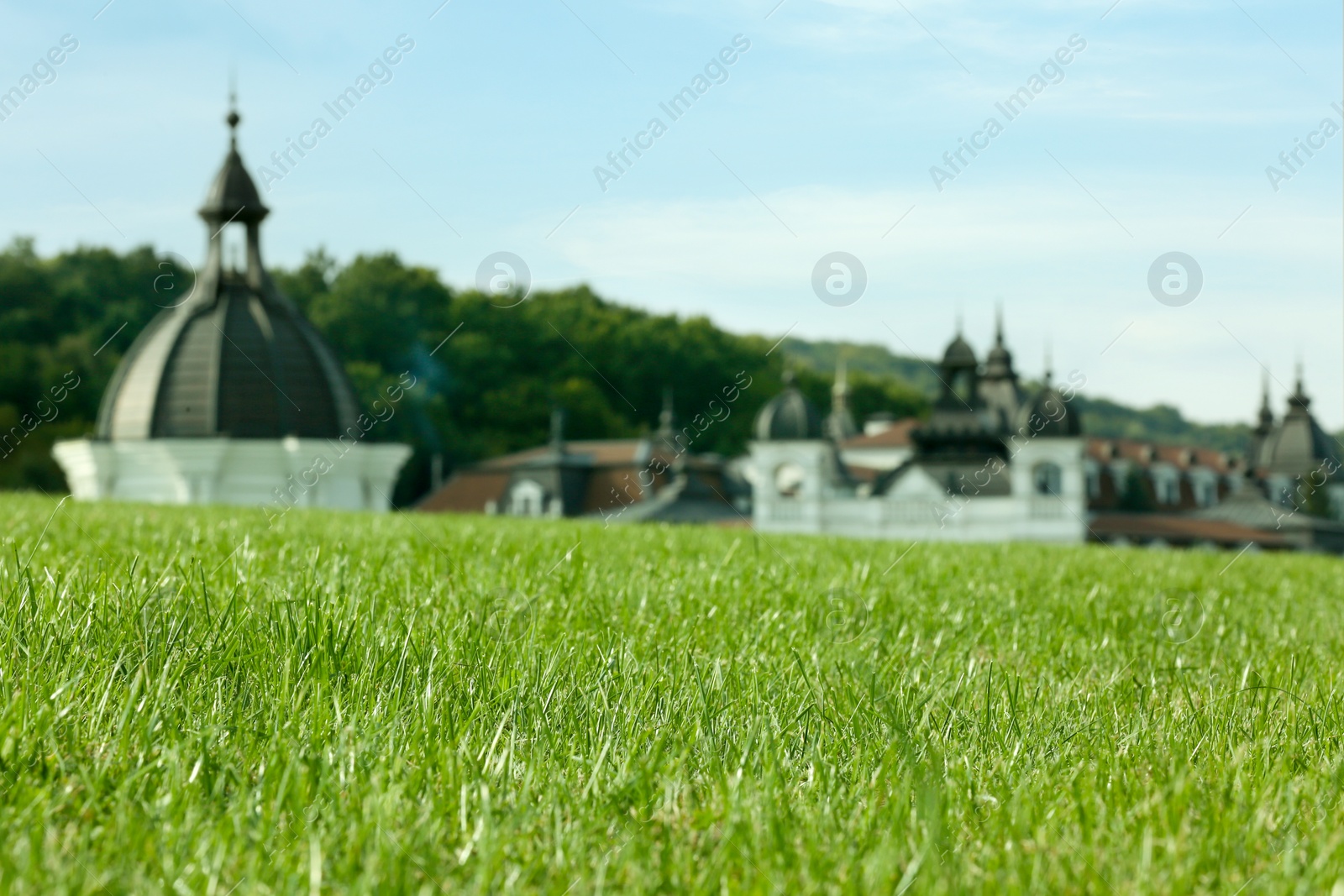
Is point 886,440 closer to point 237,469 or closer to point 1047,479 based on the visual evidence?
point 1047,479

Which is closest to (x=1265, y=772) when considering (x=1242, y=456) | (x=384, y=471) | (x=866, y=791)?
(x=866, y=791)

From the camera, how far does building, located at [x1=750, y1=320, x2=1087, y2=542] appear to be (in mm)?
74625

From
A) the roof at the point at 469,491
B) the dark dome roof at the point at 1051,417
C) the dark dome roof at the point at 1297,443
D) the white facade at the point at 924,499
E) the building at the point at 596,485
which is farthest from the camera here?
the dark dome roof at the point at 1297,443

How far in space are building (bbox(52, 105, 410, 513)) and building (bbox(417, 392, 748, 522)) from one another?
48559 mm

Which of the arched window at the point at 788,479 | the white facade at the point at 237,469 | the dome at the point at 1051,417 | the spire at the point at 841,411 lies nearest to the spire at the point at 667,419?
the arched window at the point at 788,479

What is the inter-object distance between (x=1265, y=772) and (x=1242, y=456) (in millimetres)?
136747

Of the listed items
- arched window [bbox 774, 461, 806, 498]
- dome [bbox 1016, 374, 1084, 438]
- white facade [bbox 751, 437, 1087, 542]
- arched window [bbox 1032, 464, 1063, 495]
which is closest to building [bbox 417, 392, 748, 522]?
arched window [bbox 774, 461, 806, 498]

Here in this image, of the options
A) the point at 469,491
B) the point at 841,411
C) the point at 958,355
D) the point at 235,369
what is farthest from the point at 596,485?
the point at 235,369

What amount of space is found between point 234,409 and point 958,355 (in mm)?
63538

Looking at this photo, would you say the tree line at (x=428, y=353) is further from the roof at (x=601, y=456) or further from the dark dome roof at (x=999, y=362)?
the dark dome roof at (x=999, y=362)

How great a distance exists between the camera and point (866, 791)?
242 cm

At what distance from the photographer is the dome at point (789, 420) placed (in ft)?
266

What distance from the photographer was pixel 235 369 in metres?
35.7

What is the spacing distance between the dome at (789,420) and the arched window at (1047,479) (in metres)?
13.4
